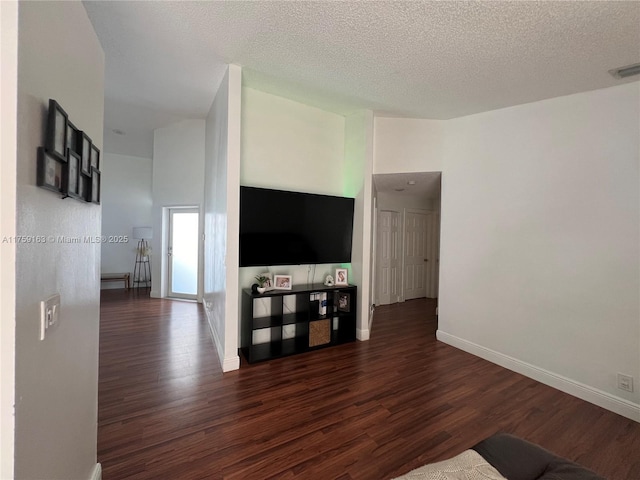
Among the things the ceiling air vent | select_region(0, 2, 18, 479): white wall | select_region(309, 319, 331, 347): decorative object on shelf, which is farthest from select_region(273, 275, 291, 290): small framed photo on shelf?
the ceiling air vent

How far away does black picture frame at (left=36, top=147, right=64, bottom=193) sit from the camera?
0.94m

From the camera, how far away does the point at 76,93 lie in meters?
1.29

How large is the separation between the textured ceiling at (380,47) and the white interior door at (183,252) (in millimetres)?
2862

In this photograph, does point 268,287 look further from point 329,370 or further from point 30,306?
point 30,306

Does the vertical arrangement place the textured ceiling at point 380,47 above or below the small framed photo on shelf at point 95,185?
above

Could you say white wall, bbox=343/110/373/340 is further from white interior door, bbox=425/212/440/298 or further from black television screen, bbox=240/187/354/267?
white interior door, bbox=425/212/440/298

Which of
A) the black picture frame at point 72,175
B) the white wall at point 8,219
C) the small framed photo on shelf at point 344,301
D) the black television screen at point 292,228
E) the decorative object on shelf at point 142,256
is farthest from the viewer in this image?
the decorative object on shelf at point 142,256

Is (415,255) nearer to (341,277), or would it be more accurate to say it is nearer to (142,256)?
(341,277)

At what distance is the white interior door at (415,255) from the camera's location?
20.6ft

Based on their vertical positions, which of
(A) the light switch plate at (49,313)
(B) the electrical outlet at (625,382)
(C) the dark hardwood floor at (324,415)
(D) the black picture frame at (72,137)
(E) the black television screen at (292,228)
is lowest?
(C) the dark hardwood floor at (324,415)

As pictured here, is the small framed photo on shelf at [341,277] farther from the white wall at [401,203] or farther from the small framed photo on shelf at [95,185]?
the small framed photo on shelf at [95,185]

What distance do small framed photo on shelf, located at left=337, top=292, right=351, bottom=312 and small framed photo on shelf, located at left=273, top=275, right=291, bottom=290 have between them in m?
0.76

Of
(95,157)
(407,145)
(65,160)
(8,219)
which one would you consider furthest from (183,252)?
(8,219)

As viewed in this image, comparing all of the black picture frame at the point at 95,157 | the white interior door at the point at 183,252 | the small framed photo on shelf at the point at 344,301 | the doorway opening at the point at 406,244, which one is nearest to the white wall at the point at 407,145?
the doorway opening at the point at 406,244
